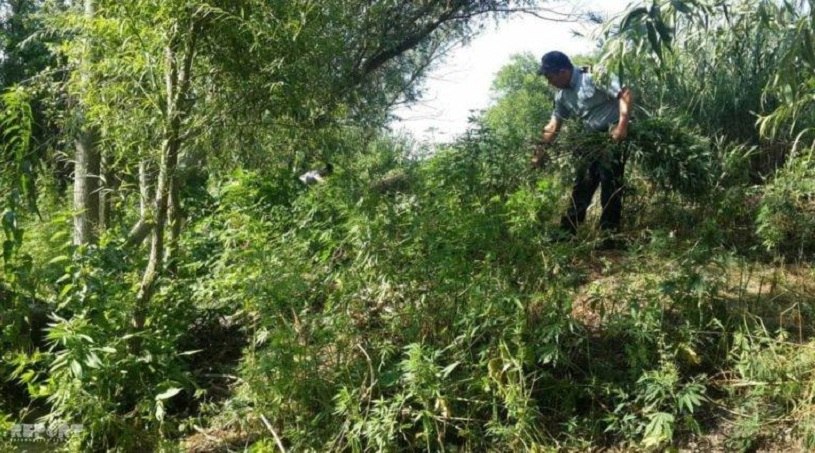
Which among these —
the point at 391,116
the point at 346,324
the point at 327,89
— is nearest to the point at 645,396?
the point at 346,324

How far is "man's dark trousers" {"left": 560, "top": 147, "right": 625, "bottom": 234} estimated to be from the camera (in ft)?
16.8

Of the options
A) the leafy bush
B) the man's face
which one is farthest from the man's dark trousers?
the leafy bush

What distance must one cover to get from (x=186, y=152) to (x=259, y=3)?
1305 mm

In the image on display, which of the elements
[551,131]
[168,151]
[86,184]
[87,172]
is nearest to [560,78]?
[551,131]

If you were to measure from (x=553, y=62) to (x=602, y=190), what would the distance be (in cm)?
93

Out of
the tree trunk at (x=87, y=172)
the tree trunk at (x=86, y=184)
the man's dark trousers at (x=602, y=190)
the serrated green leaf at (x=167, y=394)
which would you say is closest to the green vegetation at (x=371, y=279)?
the serrated green leaf at (x=167, y=394)

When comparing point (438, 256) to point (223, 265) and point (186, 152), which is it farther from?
point (186, 152)

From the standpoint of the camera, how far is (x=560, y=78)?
17.6 ft

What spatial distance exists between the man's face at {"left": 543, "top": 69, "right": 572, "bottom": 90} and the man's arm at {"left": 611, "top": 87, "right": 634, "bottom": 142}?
51 cm

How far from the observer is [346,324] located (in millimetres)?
4211

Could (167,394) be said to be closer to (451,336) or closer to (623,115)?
(451,336)

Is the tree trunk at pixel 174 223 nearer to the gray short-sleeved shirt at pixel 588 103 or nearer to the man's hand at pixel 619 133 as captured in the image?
the gray short-sleeved shirt at pixel 588 103

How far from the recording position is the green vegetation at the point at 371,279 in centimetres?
385

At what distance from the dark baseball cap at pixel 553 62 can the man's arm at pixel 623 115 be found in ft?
1.70
